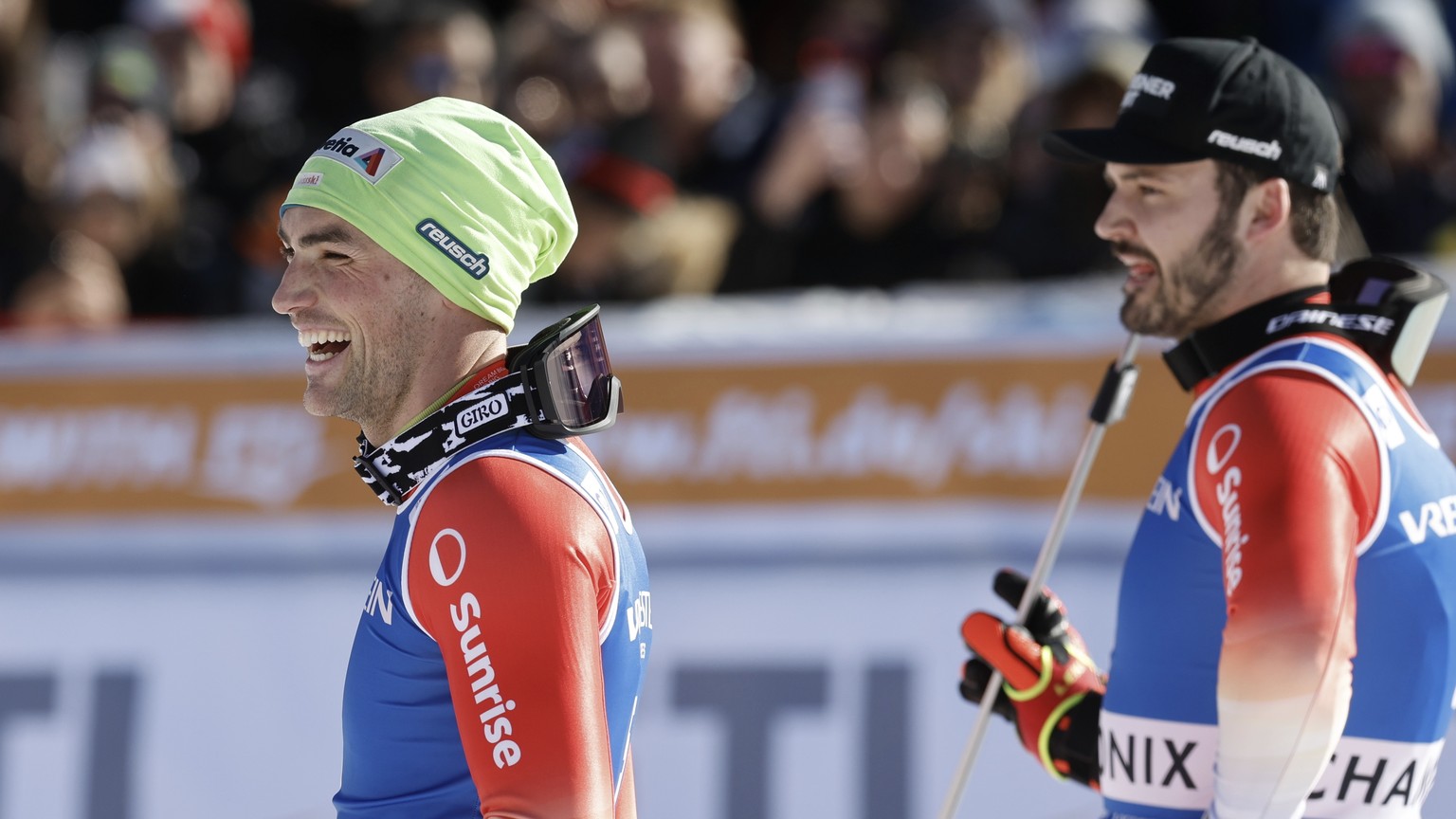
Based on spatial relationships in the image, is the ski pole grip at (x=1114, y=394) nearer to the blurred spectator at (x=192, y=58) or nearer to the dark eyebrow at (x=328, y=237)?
the dark eyebrow at (x=328, y=237)

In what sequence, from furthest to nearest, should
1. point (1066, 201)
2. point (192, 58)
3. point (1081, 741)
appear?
point (192, 58) → point (1066, 201) → point (1081, 741)

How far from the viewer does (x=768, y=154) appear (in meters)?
6.75

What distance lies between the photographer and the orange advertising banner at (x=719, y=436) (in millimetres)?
4688

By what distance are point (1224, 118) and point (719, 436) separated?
7.14 feet

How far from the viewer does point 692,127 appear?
7.04 m

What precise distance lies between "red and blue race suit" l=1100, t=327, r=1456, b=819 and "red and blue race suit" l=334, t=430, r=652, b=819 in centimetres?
88

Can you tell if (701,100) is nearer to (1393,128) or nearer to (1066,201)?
(1066,201)

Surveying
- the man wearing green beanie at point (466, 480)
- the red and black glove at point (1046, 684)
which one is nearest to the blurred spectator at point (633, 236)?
the red and black glove at point (1046, 684)

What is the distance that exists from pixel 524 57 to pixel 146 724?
3.44m

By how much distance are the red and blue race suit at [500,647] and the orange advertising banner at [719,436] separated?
2.39 m

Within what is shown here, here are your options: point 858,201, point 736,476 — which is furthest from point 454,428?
point 858,201

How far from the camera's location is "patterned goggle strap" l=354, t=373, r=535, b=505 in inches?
94.5

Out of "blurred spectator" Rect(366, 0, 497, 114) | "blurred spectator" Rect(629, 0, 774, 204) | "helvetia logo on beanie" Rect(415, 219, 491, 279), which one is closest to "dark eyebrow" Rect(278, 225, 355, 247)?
"helvetia logo on beanie" Rect(415, 219, 491, 279)

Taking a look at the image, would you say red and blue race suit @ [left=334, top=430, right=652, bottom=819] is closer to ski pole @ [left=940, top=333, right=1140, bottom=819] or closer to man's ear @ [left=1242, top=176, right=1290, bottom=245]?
ski pole @ [left=940, top=333, right=1140, bottom=819]
